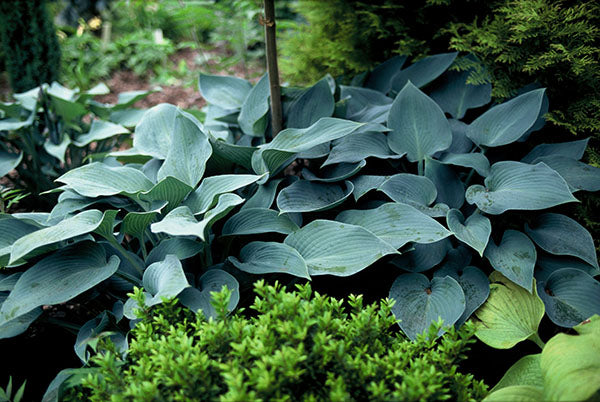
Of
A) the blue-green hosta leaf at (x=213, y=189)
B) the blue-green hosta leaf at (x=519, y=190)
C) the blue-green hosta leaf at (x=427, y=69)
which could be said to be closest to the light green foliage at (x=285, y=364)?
the blue-green hosta leaf at (x=213, y=189)

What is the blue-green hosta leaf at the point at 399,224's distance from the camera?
1.72 m

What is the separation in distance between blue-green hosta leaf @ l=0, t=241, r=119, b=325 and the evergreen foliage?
3700 mm

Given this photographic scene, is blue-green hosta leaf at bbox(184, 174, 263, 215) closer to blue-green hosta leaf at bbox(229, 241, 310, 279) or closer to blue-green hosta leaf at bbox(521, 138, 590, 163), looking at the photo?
blue-green hosta leaf at bbox(229, 241, 310, 279)

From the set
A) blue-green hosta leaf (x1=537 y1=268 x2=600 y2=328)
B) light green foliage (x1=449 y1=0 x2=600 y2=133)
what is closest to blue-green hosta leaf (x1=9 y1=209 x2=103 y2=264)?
blue-green hosta leaf (x1=537 y1=268 x2=600 y2=328)

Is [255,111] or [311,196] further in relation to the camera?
[255,111]

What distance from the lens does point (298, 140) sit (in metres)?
1.98

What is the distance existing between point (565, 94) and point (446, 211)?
3.52 feet

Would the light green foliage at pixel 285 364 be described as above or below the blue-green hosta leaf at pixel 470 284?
above

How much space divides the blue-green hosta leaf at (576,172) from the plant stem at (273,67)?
1.35 m

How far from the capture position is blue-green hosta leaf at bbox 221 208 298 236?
1860 mm

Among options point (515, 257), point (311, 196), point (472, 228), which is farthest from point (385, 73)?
point (515, 257)

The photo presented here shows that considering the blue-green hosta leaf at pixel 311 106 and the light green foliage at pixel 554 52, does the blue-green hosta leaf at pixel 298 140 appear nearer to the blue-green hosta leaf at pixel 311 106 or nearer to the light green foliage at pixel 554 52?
the blue-green hosta leaf at pixel 311 106

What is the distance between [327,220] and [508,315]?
0.79 meters

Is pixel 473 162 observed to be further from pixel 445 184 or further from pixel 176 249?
pixel 176 249
